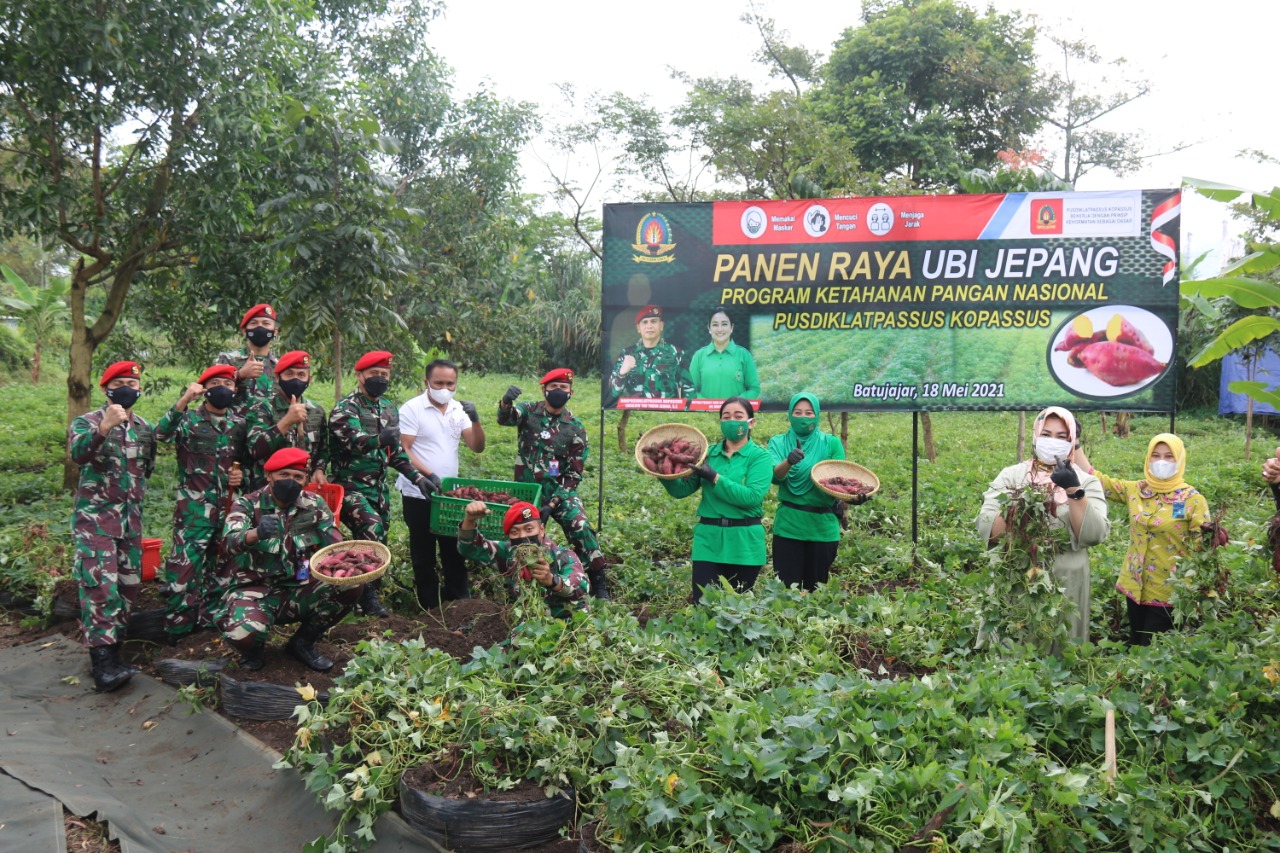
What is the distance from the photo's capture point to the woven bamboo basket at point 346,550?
5.20 metres

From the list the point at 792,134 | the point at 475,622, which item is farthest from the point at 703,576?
the point at 792,134

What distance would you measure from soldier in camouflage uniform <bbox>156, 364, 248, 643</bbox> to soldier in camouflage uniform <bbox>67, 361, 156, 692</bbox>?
23cm

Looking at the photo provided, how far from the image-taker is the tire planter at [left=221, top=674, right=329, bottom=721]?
203 inches

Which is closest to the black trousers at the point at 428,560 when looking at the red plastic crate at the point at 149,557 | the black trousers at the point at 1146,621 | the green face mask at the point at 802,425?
the red plastic crate at the point at 149,557

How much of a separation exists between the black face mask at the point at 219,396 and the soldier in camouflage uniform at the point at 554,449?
5.95ft

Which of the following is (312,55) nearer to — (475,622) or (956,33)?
(475,622)

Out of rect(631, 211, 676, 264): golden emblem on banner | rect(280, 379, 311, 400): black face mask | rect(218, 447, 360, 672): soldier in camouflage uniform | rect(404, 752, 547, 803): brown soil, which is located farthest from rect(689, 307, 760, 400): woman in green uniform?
rect(404, 752, 547, 803): brown soil

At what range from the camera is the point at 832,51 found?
Result: 25297mm

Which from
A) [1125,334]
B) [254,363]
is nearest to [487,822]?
[254,363]

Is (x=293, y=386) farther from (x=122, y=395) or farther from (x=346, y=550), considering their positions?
(x=346, y=550)

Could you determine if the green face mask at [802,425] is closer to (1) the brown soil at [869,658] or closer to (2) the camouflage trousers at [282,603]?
(1) the brown soil at [869,658]

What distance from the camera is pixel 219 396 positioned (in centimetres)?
628

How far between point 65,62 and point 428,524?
5.46 m

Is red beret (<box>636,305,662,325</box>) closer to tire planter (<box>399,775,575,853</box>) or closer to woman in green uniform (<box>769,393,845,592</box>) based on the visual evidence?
woman in green uniform (<box>769,393,845,592</box>)
